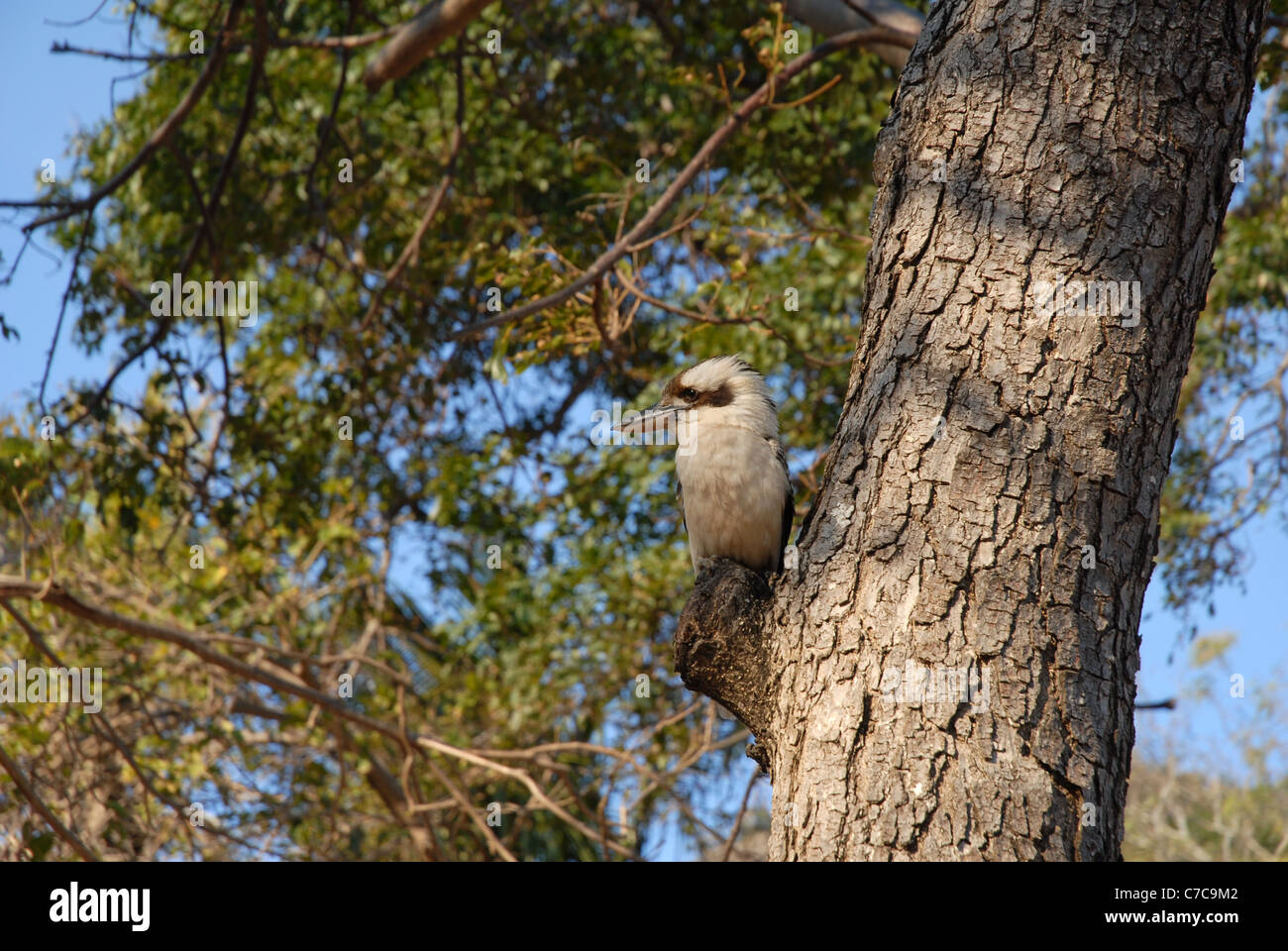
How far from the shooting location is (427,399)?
23.1 ft

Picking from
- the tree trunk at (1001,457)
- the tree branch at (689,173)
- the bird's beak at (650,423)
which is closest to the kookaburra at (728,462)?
the bird's beak at (650,423)

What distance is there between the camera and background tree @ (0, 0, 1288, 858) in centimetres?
570

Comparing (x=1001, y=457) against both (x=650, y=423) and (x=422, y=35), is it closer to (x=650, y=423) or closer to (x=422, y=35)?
(x=650, y=423)

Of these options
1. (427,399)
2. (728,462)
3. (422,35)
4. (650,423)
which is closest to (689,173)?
(650,423)

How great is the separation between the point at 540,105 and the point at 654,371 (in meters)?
1.76

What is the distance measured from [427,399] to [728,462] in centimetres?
396

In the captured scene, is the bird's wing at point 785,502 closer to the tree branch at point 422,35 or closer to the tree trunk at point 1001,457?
the tree trunk at point 1001,457

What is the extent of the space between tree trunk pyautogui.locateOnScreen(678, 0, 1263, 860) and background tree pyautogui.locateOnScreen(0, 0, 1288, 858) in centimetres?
299

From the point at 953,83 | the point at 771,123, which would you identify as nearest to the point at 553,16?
the point at 771,123

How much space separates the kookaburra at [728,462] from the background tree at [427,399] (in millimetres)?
1554

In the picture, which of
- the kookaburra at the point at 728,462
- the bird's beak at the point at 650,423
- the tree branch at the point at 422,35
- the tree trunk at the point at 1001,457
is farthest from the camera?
the tree branch at the point at 422,35

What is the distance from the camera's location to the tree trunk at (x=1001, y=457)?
1.86 m

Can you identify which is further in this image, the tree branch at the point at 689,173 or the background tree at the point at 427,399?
the background tree at the point at 427,399
